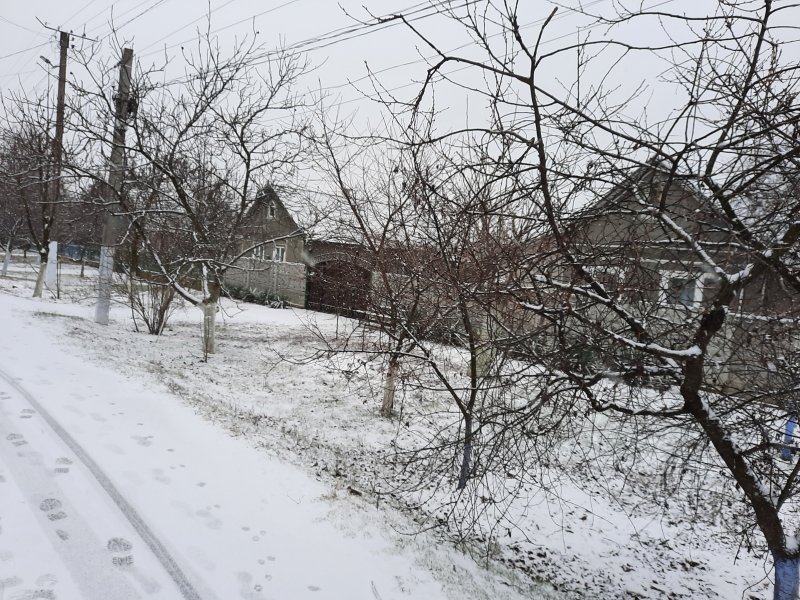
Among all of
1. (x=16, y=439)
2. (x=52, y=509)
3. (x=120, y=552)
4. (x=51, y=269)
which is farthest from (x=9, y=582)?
(x=51, y=269)

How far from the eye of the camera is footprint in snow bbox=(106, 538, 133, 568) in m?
2.95

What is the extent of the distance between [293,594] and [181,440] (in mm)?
2543

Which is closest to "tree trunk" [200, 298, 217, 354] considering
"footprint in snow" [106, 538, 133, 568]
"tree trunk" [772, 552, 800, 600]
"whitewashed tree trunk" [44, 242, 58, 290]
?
"footprint in snow" [106, 538, 133, 568]

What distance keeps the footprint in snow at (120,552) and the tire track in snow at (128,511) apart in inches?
4.7

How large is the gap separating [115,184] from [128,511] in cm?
984

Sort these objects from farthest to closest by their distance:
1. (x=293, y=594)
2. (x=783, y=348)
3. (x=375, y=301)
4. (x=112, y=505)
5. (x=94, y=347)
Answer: (x=94, y=347) < (x=375, y=301) < (x=112, y=505) < (x=293, y=594) < (x=783, y=348)

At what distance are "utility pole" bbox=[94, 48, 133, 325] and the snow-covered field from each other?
15.8 feet

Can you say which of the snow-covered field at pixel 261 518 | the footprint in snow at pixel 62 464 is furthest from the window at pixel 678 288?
the footprint in snow at pixel 62 464

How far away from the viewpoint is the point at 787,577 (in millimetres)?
2807

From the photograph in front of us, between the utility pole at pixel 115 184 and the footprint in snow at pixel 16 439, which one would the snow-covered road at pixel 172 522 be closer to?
the footprint in snow at pixel 16 439

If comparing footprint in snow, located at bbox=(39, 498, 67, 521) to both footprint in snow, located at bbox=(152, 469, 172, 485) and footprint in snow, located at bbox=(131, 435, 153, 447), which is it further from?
footprint in snow, located at bbox=(131, 435, 153, 447)

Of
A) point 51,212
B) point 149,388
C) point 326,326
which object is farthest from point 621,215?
point 51,212

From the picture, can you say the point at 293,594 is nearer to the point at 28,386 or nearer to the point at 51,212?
the point at 28,386

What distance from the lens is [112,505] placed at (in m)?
3.54
